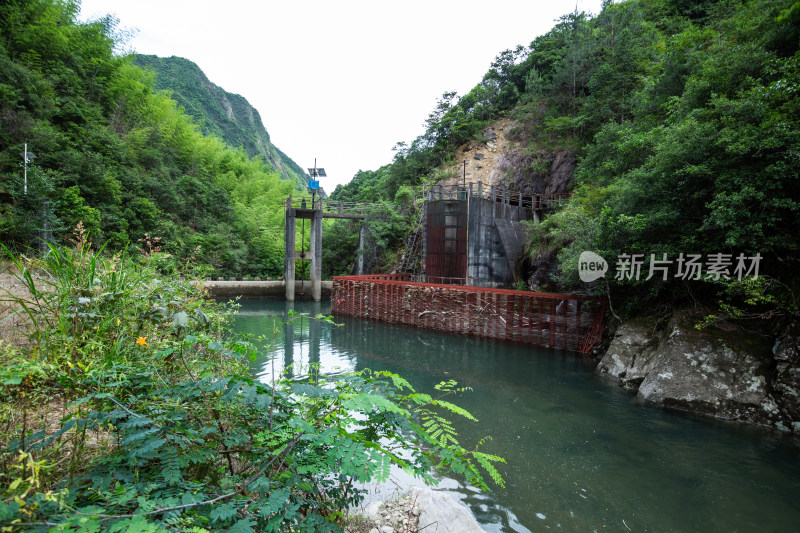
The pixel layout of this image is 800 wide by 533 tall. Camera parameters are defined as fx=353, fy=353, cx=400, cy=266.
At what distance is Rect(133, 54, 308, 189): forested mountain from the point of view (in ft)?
167

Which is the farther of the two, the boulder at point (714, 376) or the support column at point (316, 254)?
the support column at point (316, 254)

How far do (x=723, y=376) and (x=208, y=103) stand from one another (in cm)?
7136

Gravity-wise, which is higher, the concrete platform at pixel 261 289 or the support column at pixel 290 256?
the support column at pixel 290 256

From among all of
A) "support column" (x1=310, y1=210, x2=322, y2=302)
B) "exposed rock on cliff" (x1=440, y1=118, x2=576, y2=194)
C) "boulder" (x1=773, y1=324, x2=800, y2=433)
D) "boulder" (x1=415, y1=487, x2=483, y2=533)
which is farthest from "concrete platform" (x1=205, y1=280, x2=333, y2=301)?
"boulder" (x1=773, y1=324, x2=800, y2=433)

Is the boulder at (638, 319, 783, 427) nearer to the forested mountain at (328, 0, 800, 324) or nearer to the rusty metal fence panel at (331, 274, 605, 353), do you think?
the forested mountain at (328, 0, 800, 324)

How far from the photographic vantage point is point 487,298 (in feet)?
37.6

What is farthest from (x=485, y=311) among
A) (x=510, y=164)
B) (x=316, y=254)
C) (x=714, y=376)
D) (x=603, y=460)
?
(x=510, y=164)

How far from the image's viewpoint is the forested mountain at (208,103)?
51000 mm

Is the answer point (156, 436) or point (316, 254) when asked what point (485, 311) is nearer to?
point (156, 436)

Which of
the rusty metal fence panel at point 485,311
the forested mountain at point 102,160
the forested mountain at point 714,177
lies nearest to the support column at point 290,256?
the forested mountain at point 102,160

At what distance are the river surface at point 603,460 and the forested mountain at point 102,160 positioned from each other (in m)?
8.06

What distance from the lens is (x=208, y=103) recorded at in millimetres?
59188

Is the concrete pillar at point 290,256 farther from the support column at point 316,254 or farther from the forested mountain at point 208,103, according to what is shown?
the forested mountain at point 208,103

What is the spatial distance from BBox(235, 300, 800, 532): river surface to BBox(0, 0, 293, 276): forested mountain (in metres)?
8.06
